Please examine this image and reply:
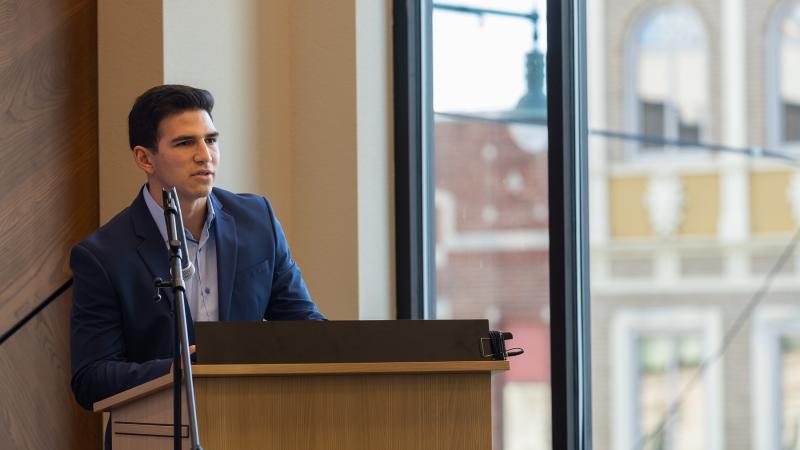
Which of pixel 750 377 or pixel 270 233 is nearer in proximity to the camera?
pixel 270 233

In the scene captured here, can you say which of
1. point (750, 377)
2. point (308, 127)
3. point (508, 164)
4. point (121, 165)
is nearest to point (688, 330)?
point (750, 377)

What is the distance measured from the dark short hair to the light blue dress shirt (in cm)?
12

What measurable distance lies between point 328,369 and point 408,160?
6.31ft

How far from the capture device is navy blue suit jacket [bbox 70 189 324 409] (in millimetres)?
2639

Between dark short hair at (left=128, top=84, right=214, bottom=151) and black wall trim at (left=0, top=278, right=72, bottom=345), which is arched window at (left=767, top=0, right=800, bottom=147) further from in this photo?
black wall trim at (left=0, top=278, right=72, bottom=345)

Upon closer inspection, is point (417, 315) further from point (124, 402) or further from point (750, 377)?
point (124, 402)

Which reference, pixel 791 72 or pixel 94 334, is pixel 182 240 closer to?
pixel 94 334

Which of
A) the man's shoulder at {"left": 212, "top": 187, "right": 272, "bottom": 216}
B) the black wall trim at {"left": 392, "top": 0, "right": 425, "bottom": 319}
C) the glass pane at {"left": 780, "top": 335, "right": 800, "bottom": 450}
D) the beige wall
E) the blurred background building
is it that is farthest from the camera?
the black wall trim at {"left": 392, "top": 0, "right": 425, "bottom": 319}

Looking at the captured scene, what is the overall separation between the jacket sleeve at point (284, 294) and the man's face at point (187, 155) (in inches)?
11.3

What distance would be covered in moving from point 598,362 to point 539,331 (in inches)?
8.0

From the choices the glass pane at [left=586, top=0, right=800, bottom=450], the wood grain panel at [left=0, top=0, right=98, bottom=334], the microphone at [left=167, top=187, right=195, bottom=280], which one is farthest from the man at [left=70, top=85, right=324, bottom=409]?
the glass pane at [left=586, top=0, right=800, bottom=450]

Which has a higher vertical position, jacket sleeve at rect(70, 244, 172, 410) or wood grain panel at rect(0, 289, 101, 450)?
jacket sleeve at rect(70, 244, 172, 410)

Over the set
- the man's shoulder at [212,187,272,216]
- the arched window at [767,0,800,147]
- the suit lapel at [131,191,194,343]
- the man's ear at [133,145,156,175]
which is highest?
the arched window at [767,0,800,147]

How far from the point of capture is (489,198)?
3949 millimetres
